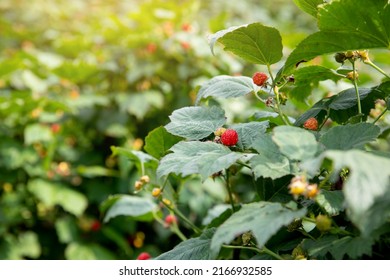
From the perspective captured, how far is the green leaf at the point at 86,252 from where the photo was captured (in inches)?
80.6

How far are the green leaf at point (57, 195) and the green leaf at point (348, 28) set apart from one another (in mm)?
1533

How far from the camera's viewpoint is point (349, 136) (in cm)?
61

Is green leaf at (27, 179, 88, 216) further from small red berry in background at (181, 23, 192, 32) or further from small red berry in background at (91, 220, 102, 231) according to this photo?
small red berry in background at (181, 23, 192, 32)

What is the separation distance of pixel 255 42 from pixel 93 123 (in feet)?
5.25

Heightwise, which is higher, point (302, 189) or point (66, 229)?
point (302, 189)

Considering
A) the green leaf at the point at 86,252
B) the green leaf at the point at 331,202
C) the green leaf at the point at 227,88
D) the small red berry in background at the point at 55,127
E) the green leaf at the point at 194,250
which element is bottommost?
the green leaf at the point at 86,252

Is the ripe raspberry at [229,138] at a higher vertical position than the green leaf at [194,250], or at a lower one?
higher

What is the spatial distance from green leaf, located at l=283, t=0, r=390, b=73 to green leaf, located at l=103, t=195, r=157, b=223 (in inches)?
20.7

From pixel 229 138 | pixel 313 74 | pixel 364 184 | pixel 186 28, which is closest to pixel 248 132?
pixel 229 138

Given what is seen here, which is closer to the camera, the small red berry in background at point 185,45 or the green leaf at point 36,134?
the green leaf at point 36,134

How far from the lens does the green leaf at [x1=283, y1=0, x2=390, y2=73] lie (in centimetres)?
63

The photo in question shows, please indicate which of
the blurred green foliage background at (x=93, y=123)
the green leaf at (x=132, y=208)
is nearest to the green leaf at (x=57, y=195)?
the blurred green foliage background at (x=93, y=123)

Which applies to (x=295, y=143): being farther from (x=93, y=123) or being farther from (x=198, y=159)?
(x=93, y=123)

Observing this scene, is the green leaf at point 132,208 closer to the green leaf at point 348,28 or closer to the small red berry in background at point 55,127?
the green leaf at point 348,28
